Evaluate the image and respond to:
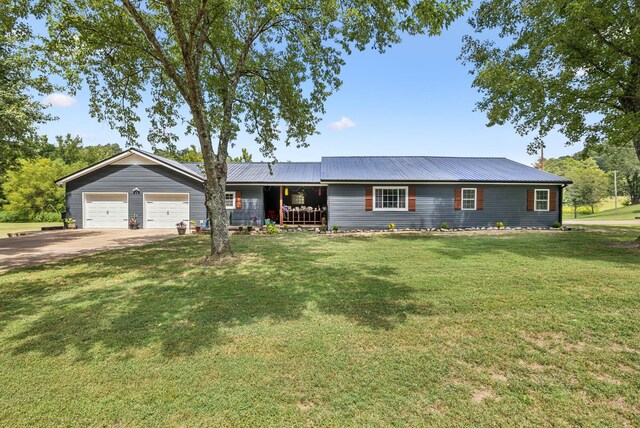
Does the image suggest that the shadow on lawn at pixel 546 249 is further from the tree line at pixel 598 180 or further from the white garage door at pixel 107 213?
the tree line at pixel 598 180

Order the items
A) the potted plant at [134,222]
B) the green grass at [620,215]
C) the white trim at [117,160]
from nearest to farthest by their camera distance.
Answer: the white trim at [117,160], the potted plant at [134,222], the green grass at [620,215]

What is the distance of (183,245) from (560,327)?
11566 millimetres

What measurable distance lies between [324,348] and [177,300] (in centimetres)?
309

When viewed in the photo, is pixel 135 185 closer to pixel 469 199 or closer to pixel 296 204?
pixel 296 204

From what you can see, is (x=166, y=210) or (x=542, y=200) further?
(x=166, y=210)

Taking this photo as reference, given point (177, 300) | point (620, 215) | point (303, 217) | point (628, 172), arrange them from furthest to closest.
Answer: point (628, 172), point (620, 215), point (303, 217), point (177, 300)

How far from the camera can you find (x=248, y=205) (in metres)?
18.7

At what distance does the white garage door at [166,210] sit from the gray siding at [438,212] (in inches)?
350

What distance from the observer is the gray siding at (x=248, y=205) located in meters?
18.6

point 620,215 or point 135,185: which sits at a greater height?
point 135,185

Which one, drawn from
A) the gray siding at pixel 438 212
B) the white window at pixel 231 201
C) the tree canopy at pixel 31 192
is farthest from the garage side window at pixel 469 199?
the tree canopy at pixel 31 192

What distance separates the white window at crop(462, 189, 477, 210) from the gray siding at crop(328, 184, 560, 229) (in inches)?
Answer: 13.3

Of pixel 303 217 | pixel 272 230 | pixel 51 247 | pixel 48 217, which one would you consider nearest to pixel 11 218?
pixel 48 217

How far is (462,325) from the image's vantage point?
4.24 m
